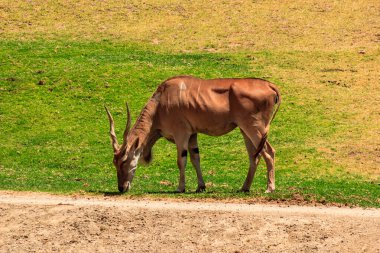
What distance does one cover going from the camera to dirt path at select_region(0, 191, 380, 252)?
14.7 meters

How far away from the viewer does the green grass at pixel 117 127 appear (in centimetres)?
2070

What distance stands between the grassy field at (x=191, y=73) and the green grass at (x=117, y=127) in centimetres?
4

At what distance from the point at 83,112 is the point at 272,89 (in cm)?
1066

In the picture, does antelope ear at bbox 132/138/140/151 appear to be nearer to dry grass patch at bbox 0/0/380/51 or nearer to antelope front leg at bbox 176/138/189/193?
antelope front leg at bbox 176/138/189/193

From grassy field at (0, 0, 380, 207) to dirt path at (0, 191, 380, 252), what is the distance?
73.5 inches

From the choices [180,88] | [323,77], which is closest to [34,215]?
[180,88]

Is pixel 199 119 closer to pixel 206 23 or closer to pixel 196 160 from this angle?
pixel 196 160

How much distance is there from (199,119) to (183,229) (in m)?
4.13

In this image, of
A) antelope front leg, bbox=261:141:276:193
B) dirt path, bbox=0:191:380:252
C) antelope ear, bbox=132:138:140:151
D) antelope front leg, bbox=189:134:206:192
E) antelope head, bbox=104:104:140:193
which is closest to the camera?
dirt path, bbox=0:191:380:252

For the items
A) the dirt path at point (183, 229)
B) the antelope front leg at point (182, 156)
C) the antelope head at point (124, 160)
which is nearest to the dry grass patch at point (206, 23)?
the antelope head at point (124, 160)

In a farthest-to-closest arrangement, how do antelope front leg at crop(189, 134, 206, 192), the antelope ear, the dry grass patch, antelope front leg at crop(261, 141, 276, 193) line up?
the dry grass patch
the antelope ear
antelope front leg at crop(189, 134, 206, 192)
antelope front leg at crop(261, 141, 276, 193)

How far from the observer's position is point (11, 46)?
3397 cm

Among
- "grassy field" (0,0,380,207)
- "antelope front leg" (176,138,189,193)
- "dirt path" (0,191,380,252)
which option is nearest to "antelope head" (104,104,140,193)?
"grassy field" (0,0,380,207)

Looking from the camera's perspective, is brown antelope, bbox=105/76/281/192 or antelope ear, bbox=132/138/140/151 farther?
antelope ear, bbox=132/138/140/151
